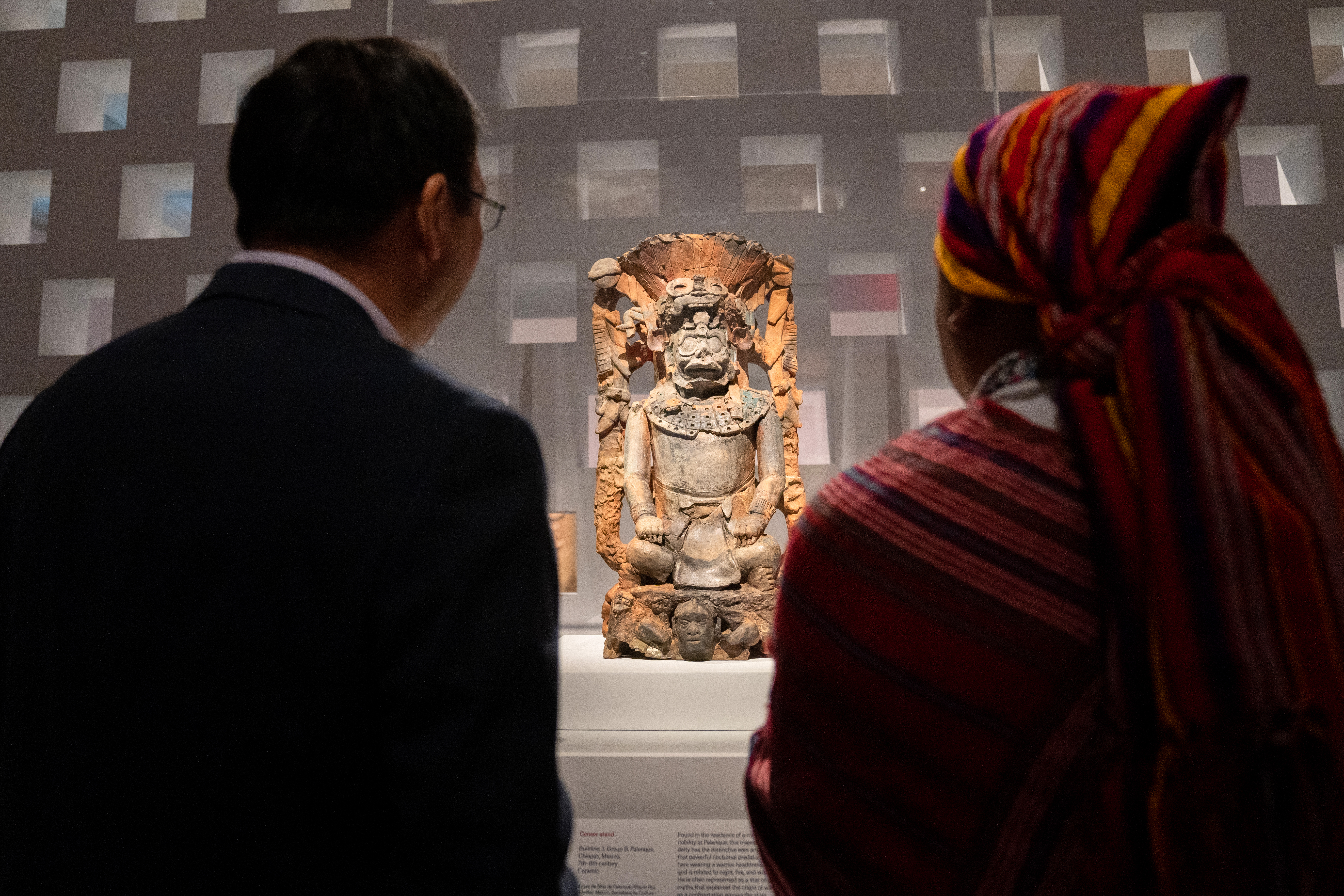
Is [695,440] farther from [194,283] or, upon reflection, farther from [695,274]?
[194,283]

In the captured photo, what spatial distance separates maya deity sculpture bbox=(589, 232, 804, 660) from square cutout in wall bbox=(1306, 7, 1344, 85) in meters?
2.06

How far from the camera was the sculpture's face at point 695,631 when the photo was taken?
3049 mm

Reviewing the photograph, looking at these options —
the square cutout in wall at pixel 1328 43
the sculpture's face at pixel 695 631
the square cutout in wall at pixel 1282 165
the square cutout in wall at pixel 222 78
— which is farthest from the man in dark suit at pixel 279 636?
the square cutout in wall at pixel 1328 43

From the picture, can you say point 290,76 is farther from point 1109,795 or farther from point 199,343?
point 1109,795

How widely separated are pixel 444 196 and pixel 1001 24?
3.22 metres

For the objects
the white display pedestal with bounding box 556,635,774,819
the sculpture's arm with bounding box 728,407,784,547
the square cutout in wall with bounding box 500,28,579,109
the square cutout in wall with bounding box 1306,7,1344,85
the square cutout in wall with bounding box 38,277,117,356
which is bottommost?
the white display pedestal with bounding box 556,635,774,819

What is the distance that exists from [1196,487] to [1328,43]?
3533 millimetres

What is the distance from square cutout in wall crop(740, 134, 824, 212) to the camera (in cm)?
393

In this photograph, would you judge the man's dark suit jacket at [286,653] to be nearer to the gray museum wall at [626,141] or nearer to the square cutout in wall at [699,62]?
the gray museum wall at [626,141]

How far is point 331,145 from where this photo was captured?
101 centimetres

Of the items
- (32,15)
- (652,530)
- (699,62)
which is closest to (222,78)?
(32,15)

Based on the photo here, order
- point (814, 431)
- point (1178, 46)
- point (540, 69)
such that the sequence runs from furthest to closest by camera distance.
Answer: point (814, 431) → point (540, 69) → point (1178, 46)

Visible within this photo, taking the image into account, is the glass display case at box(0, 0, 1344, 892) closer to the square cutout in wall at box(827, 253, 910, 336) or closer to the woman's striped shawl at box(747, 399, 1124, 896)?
the square cutout in wall at box(827, 253, 910, 336)

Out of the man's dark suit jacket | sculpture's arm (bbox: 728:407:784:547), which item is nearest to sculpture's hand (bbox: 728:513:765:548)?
sculpture's arm (bbox: 728:407:784:547)
